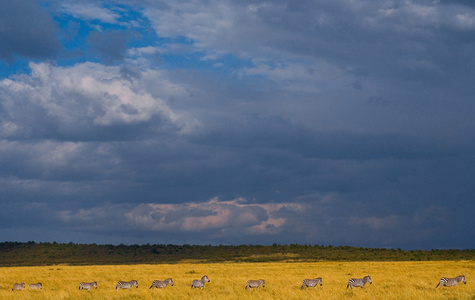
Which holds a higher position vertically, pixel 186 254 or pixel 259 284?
pixel 186 254

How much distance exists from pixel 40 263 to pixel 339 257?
49889 millimetres

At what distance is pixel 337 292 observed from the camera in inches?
1069

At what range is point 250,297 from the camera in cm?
2514

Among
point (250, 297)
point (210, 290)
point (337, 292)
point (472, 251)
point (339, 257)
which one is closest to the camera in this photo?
point (250, 297)

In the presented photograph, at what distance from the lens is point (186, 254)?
3883 inches

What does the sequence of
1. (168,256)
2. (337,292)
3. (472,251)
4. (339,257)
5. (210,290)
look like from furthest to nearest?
(168,256) < (472,251) < (339,257) < (210,290) < (337,292)

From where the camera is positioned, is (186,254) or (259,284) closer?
(259,284)

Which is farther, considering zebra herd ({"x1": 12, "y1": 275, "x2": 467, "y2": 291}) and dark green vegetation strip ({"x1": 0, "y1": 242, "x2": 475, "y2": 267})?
dark green vegetation strip ({"x1": 0, "y1": 242, "x2": 475, "y2": 267})

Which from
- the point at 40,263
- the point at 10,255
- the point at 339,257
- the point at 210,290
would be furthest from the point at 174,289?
the point at 10,255

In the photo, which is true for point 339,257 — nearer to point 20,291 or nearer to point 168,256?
point 168,256

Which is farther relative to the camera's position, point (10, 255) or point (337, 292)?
point (10, 255)

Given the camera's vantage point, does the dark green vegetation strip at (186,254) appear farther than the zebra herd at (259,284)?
Yes

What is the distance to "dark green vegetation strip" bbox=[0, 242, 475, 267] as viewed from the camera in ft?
272

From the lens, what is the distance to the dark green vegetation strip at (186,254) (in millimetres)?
82812
